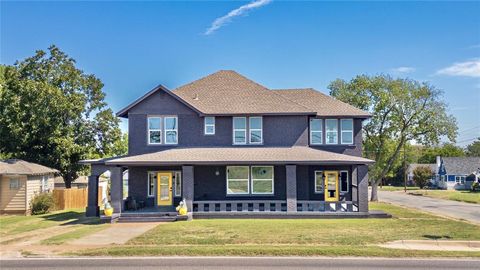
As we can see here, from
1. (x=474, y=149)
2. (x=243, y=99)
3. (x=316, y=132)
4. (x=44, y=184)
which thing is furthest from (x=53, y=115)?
(x=474, y=149)

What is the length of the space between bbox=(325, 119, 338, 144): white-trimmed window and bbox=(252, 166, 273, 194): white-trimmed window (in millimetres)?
4832

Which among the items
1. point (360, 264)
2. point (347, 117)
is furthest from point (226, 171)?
point (360, 264)

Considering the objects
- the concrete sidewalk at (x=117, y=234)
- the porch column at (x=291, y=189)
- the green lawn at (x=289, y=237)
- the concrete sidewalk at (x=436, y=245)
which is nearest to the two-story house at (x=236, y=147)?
the porch column at (x=291, y=189)

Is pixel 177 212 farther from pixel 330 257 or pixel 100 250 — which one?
pixel 330 257

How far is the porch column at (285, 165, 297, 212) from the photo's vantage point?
25.0 metres

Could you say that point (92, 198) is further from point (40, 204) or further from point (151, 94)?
point (151, 94)

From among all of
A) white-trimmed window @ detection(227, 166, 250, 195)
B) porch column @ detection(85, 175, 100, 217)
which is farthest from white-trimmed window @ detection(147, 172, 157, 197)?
white-trimmed window @ detection(227, 166, 250, 195)

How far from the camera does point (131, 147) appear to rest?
2819 cm

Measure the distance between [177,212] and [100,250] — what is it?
930 cm

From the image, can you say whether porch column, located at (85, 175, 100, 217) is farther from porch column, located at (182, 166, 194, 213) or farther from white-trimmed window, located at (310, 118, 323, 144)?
white-trimmed window, located at (310, 118, 323, 144)

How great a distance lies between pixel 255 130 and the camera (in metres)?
28.5

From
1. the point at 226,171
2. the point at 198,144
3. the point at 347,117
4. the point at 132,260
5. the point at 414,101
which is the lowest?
the point at 132,260

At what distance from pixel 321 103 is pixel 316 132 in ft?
8.61

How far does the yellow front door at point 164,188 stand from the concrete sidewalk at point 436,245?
15.6 metres
